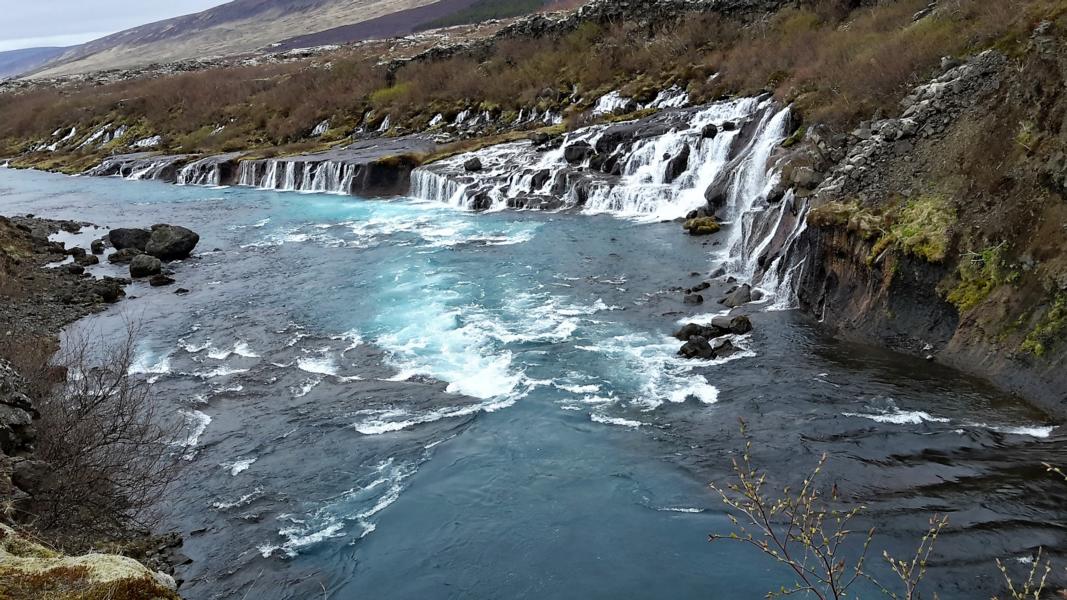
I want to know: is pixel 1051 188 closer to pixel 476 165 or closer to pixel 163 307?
pixel 163 307

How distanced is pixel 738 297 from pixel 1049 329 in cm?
772

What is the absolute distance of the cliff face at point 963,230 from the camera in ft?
46.2

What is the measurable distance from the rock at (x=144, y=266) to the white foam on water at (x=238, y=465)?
17.4 meters

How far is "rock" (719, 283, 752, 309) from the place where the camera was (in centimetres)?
2003

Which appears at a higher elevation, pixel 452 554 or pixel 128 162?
pixel 128 162

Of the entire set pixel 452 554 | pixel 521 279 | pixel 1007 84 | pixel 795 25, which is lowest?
pixel 452 554

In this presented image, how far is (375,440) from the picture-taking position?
1464 cm

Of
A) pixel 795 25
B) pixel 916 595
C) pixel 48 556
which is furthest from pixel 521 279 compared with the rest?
pixel 795 25

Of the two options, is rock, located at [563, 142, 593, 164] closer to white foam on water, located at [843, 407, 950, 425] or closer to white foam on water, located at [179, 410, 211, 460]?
white foam on water, located at [179, 410, 211, 460]

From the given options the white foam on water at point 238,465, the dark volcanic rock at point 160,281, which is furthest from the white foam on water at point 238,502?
the dark volcanic rock at point 160,281

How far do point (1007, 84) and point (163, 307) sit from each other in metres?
24.8

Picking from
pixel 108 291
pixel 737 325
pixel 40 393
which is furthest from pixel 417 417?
pixel 108 291

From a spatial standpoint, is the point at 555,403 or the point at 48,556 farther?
the point at 555,403

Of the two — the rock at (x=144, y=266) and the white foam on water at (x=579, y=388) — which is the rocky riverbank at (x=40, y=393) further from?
the white foam on water at (x=579, y=388)
